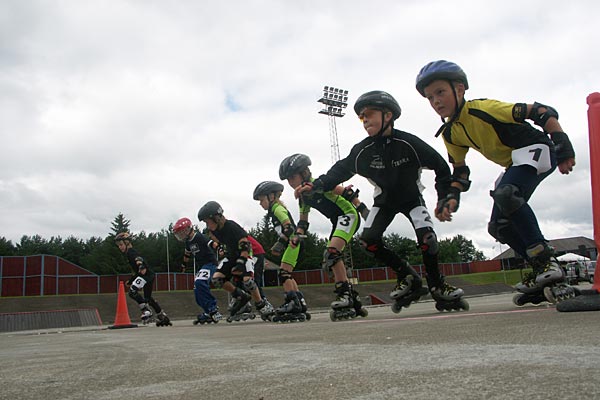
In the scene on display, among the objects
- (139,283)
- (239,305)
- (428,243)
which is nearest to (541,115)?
(428,243)

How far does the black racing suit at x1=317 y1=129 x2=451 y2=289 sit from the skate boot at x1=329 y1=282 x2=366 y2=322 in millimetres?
543

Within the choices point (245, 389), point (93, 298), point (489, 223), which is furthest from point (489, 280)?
point (245, 389)

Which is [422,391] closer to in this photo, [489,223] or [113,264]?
[489,223]

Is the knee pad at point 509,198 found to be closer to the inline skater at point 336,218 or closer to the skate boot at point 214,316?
the inline skater at point 336,218

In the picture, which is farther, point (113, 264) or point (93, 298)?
point (113, 264)

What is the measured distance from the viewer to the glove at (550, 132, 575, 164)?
3.01 metres

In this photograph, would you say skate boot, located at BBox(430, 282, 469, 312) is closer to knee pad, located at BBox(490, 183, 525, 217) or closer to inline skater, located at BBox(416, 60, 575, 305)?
inline skater, located at BBox(416, 60, 575, 305)

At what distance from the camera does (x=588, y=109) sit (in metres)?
2.79

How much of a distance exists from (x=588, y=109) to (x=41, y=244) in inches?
3414

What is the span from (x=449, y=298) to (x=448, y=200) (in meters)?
0.96

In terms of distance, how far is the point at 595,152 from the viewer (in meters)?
2.71

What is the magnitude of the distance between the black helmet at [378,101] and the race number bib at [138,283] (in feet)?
21.7

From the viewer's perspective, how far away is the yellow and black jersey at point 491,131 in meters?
3.34


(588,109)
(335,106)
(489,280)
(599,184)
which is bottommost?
(489,280)
